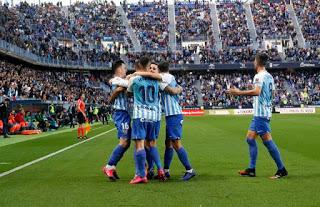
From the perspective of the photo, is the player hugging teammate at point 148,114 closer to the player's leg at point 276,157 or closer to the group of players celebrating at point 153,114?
the group of players celebrating at point 153,114

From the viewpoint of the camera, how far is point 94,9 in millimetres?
81438

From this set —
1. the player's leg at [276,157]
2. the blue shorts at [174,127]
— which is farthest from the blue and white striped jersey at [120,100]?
the player's leg at [276,157]

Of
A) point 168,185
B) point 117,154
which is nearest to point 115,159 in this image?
point 117,154

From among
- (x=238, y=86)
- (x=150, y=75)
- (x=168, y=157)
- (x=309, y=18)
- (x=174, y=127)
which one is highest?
(x=309, y=18)

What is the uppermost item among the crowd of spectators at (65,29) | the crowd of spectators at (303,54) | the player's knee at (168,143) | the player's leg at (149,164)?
→ the crowd of spectators at (65,29)

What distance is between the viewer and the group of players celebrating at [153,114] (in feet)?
30.0

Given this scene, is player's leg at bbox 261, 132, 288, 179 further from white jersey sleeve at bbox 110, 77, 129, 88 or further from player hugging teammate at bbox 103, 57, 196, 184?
white jersey sleeve at bbox 110, 77, 129, 88

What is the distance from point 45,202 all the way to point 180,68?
64.5 metres

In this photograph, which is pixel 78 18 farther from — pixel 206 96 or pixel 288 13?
pixel 288 13

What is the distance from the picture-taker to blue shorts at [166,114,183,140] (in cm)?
951

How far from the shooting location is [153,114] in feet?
30.3

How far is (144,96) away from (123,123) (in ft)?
2.59

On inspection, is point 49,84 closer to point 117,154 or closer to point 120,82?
point 117,154

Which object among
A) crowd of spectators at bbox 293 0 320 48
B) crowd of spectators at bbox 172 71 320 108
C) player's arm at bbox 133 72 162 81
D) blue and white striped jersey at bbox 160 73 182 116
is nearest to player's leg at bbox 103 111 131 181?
blue and white striped jersey at bbox 160 73 182 116
